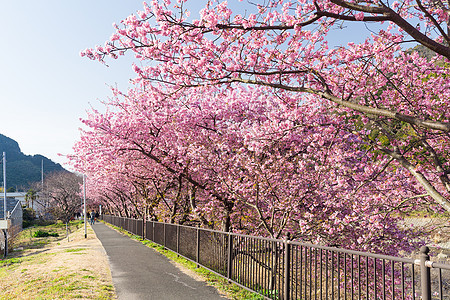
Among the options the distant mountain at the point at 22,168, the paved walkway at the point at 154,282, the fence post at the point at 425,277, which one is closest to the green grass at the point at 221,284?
the paved walkway at the point at 154,282

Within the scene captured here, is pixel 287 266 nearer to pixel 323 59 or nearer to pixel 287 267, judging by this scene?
pixel 287 267

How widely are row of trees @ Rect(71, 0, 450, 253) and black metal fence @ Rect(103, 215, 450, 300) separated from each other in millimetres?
633

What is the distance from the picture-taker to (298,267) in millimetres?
7457

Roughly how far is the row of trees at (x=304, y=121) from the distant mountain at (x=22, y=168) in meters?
145

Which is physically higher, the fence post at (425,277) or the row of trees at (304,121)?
the row of trees at (304,121)

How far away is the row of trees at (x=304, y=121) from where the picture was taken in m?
6.11

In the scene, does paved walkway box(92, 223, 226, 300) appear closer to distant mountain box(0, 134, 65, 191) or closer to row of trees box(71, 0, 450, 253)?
row of trees box(71, 0, 450, 253)

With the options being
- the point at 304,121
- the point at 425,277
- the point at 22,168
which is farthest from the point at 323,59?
the point at 22,168

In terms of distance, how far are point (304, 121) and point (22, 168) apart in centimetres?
18446

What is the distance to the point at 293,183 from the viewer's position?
9.05 metres

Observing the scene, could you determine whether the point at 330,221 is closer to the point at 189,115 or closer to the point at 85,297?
the point at 85,297

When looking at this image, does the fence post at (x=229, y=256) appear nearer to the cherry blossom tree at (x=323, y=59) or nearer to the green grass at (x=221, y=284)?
the green grass at (x=221, y=284)

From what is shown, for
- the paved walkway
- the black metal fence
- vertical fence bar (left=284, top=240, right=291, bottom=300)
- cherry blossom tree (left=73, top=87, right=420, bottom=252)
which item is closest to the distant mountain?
cherry blossom tree (left=73, top=87, right=420, bottom=252)

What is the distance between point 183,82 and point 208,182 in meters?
6.51
